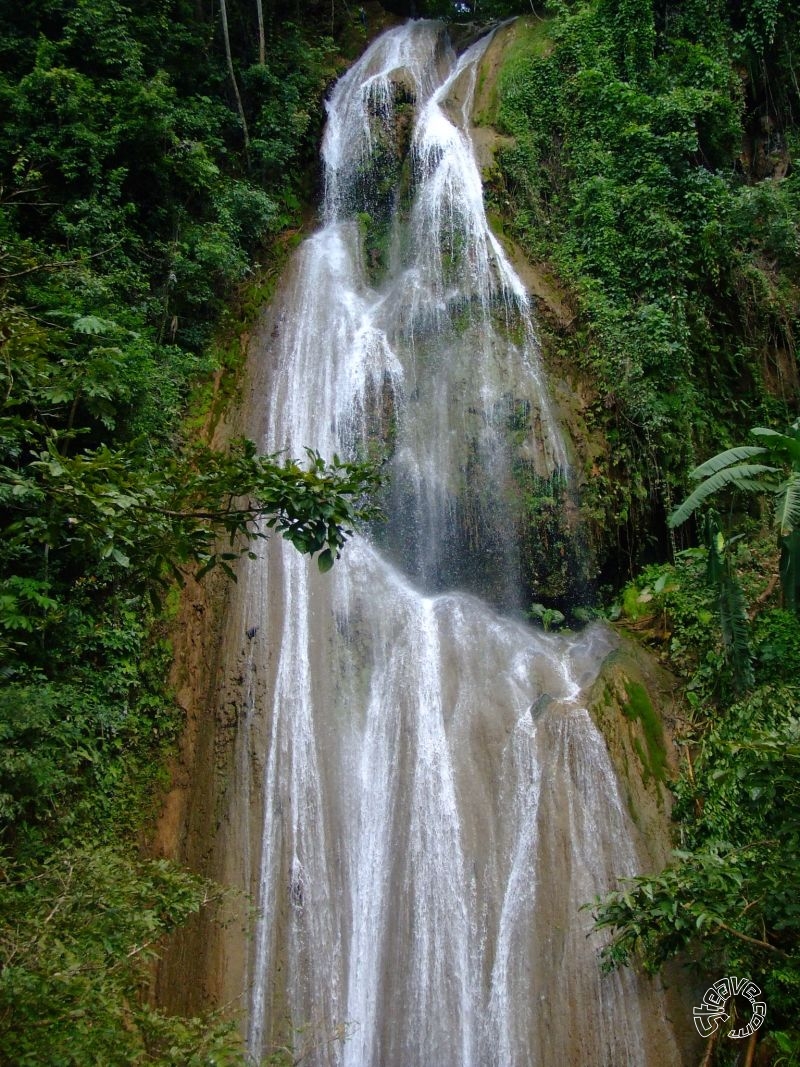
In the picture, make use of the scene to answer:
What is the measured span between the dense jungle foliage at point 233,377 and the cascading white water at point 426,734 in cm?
94

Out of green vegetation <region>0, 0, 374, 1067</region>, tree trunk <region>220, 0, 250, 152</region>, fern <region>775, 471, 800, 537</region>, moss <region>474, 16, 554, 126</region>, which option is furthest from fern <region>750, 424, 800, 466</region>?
tree trunk <region>220, 0, 250, 152</region>

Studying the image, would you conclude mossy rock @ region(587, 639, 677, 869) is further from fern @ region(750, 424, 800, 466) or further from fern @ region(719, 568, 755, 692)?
fern @ region(750, 424, 800, 466)

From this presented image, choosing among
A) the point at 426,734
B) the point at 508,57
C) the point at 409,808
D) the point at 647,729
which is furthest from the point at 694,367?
the point at 508,57

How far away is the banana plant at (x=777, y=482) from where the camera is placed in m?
6.80

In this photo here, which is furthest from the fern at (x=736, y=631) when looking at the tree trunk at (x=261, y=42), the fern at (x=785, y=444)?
the tree trunk at (x=261, y=42)

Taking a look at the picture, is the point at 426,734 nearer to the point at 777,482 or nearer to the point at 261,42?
the point at 777,482

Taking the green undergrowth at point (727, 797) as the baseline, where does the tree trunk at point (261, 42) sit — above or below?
above

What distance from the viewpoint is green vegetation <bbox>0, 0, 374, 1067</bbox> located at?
3.99 m

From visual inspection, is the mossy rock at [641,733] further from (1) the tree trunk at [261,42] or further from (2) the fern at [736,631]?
(1) the tree trunk at [261,42]

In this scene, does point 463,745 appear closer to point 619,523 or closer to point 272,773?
point 272,773

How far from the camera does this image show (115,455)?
418 cm

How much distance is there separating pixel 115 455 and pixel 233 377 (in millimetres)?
7632

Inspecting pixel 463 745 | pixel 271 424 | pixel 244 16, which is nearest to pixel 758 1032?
pixel 463 745

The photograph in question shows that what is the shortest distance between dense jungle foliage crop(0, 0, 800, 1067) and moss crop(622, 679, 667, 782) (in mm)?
359
